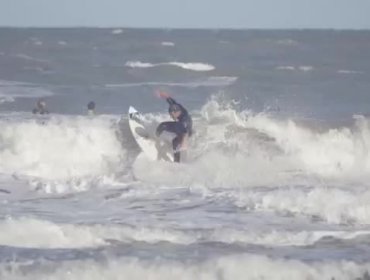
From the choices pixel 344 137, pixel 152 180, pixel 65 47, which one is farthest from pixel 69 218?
pixel 65 47

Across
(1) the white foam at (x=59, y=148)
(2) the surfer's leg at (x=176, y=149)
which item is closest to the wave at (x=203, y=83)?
(1) the white foam at (x=59, y=148)

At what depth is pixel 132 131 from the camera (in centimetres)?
1545

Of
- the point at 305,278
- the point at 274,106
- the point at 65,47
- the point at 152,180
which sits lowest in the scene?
the point at 305,278

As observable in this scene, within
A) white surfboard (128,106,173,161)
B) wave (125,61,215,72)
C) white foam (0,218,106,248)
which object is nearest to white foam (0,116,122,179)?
white surfboard (128,106,173,161)

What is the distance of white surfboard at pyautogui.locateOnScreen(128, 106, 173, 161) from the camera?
1464cm

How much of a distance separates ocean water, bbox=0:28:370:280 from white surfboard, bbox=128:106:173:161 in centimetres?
24

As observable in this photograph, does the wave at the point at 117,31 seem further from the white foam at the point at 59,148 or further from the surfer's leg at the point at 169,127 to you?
the surfer's leg at the point at 169,127

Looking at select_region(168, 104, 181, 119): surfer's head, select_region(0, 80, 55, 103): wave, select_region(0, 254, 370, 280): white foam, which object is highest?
select_region(0, 80, 55, 103): wave

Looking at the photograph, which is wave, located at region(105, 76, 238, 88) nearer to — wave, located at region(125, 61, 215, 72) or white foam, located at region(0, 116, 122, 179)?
wave, located at region(125, 61, 215, 72)

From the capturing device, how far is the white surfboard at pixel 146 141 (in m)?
14.6

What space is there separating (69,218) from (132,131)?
15.5ft

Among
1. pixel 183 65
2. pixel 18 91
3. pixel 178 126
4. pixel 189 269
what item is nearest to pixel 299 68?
pixel 183 65

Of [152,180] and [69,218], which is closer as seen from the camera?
[69,218]

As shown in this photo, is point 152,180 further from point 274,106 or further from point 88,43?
point 88,43
